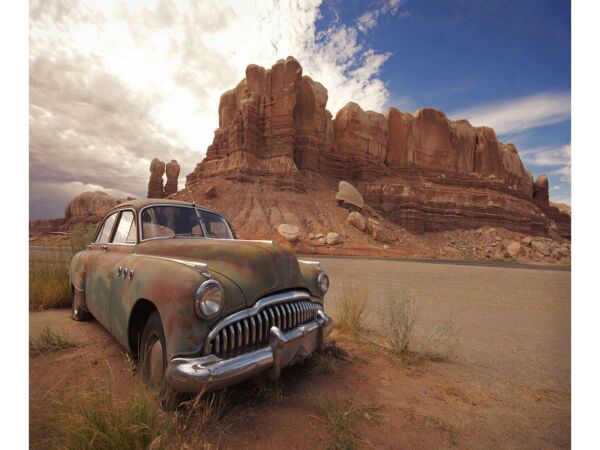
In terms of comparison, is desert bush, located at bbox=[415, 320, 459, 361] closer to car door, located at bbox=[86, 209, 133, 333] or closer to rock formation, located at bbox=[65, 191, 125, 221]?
car door, located at bbox=[86, 209, 133, 333]

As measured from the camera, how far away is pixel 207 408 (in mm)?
1946

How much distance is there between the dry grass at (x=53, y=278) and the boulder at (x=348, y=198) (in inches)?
1119

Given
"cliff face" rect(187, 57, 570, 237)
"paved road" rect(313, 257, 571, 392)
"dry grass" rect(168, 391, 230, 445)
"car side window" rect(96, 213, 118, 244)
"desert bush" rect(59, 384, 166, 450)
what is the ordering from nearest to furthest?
"desert bush" rect(59, 384, 166, 450) → "dry grass" rect(168, 391, 230, 445) → "paved road" rect(313, 257, 571, 392) → "car side window" rect(96, 213, 118, 244) → "cliff face" rect(187, 57, 570, 237)

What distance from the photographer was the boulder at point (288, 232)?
927 inches

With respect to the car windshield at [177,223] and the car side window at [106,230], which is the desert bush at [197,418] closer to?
the car windshield at [177,223]

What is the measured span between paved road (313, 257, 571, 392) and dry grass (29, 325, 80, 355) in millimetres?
3893

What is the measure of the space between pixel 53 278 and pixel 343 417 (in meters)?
6.33

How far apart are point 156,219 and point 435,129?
167 feet

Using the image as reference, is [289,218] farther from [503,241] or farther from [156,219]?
[503,241]

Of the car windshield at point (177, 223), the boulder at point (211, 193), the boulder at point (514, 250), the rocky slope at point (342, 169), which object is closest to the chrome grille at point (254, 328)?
the car windshield at point (177, 223)

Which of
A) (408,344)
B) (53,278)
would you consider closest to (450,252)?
(408,344)

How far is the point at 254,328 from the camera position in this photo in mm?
2178

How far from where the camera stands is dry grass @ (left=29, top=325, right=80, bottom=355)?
3240 millimetres

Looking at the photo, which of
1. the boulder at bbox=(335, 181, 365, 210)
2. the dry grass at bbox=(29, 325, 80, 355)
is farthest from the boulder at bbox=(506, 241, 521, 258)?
the dry grass at bbox=(29, 325, 80, 355)
